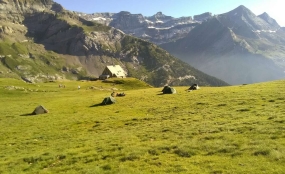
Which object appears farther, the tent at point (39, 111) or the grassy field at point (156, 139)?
the tent at point (39, 111)

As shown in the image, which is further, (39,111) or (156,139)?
(39,111)

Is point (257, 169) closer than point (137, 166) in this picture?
Yes

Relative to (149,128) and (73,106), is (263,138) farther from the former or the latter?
(73,106)

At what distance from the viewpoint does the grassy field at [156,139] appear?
22703mm

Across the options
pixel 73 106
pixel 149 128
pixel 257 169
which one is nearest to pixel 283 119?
pixel 257 169

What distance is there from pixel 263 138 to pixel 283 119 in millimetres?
7223

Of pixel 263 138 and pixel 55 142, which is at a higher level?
pixel 263 138

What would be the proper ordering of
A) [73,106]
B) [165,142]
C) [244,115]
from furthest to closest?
1. [73,106]
2. [244,115]
3. [165,142]

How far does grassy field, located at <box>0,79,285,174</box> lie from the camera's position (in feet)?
74.5

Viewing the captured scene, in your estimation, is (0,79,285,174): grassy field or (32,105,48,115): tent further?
(32,105,48,115): tent

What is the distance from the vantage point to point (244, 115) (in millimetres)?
36688

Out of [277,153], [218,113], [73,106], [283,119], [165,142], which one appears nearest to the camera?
[277,153]

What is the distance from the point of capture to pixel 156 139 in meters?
30.7

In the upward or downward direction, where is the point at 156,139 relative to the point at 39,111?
downward
